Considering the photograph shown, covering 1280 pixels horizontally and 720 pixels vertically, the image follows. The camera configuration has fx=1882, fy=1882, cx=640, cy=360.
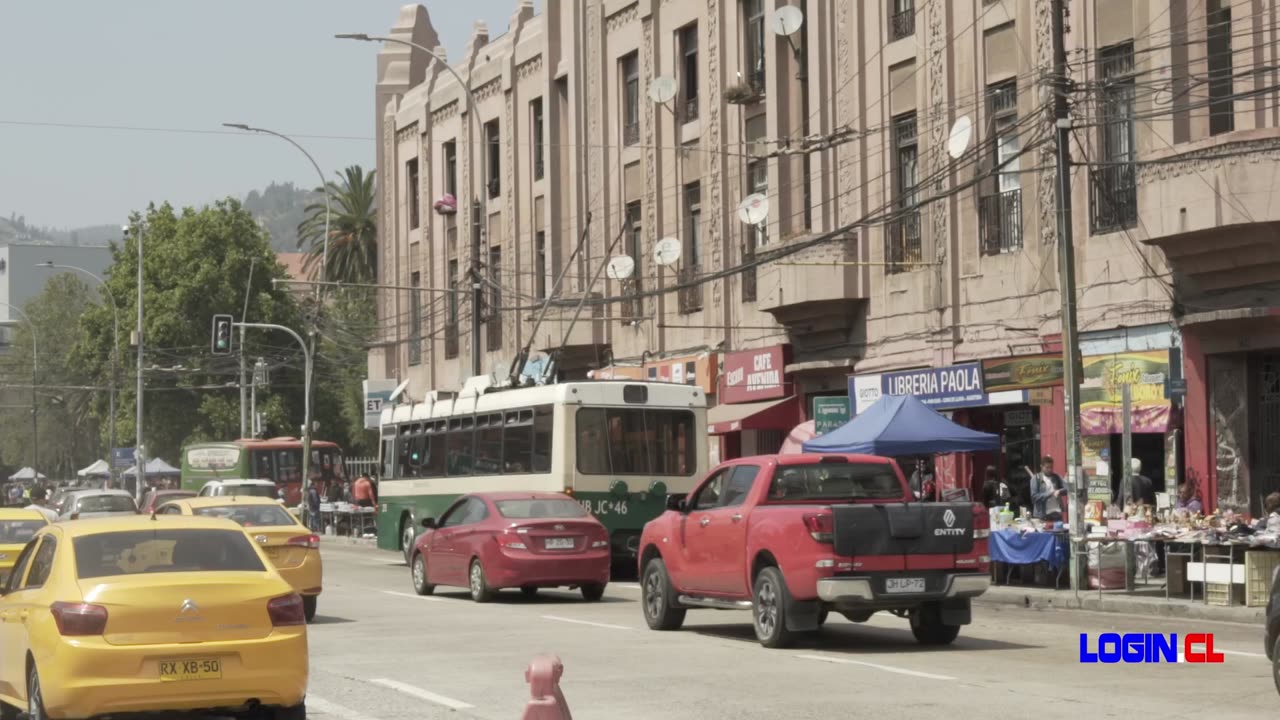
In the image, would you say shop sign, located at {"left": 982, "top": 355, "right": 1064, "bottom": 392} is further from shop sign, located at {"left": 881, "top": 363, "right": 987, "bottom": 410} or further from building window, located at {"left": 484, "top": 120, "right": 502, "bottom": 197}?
building window, located at {"left": 484, "top": 120, "right": 502, "bottom": 197}

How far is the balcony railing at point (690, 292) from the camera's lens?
142 ft

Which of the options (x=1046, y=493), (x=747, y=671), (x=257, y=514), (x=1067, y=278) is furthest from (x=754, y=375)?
(x=747, y=671)

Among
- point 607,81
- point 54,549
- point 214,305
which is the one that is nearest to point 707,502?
point 54,549

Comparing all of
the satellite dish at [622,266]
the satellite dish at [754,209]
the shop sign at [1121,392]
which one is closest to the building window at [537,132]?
the satellite dish at [622,266]

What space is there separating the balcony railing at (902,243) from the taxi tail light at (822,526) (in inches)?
706

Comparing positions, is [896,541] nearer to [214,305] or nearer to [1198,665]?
[1198,665]

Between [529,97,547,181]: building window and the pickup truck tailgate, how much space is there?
35.2 m

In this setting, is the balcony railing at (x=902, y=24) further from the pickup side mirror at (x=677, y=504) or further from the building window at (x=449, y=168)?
the building window at (x=449, y=168)

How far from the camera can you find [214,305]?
280 feet

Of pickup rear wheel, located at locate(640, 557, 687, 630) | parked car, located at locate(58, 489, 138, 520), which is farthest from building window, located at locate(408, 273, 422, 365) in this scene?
pickup rear wheel, located at locate(640, 557, 687, 630)

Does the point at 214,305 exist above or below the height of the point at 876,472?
above

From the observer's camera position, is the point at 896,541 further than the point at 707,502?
No

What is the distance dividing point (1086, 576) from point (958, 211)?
998cm

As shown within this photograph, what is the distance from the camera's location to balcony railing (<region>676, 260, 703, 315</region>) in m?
43.3
